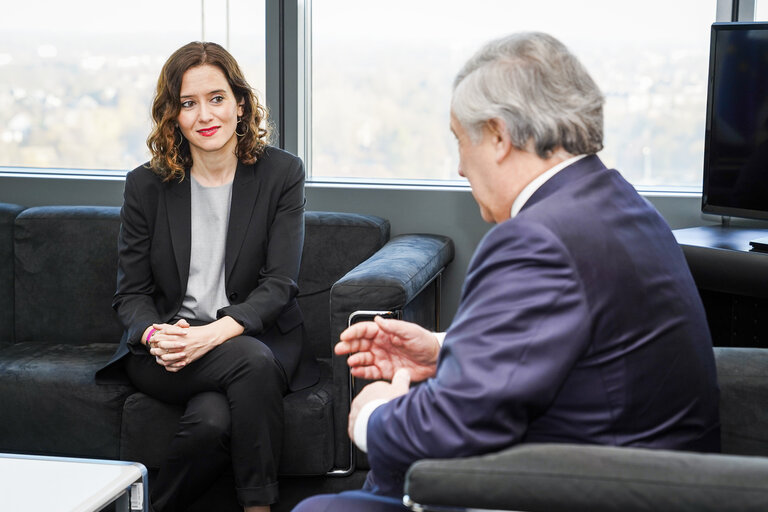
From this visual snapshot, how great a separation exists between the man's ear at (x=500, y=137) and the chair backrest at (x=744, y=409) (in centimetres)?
71

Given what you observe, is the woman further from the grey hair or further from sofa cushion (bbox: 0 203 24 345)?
the grey hair

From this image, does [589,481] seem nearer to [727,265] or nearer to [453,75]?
[727,265]

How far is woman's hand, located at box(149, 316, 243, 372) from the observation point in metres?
2.59

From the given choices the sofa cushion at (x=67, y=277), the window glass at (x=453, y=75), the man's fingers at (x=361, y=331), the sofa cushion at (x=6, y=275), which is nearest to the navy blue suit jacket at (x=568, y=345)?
the man's fingers at (x=361, y=331)

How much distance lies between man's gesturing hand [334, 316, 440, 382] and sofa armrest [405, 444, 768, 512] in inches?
21.3

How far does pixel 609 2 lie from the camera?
3404 mm

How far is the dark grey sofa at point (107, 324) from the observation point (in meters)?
2.65

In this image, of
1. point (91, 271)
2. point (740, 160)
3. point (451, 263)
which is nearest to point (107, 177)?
point (91, 271)

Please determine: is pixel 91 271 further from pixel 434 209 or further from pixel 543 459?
pixel 543 459

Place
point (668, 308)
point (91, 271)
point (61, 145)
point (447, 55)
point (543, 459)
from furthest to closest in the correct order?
point (61, 145) < point (447, 55) < point (91, 271) < point (668, 308) < point (543, 459)

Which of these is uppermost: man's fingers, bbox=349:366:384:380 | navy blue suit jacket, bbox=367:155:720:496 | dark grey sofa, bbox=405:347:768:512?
navy blue suit jacket, bbox=367:155:720:496

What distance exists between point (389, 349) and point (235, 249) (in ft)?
3.80

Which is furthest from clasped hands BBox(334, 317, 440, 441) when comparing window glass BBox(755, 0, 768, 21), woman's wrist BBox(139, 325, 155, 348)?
window glass BBox(755, 0, 768, 21)

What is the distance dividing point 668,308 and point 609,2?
7.61ft
